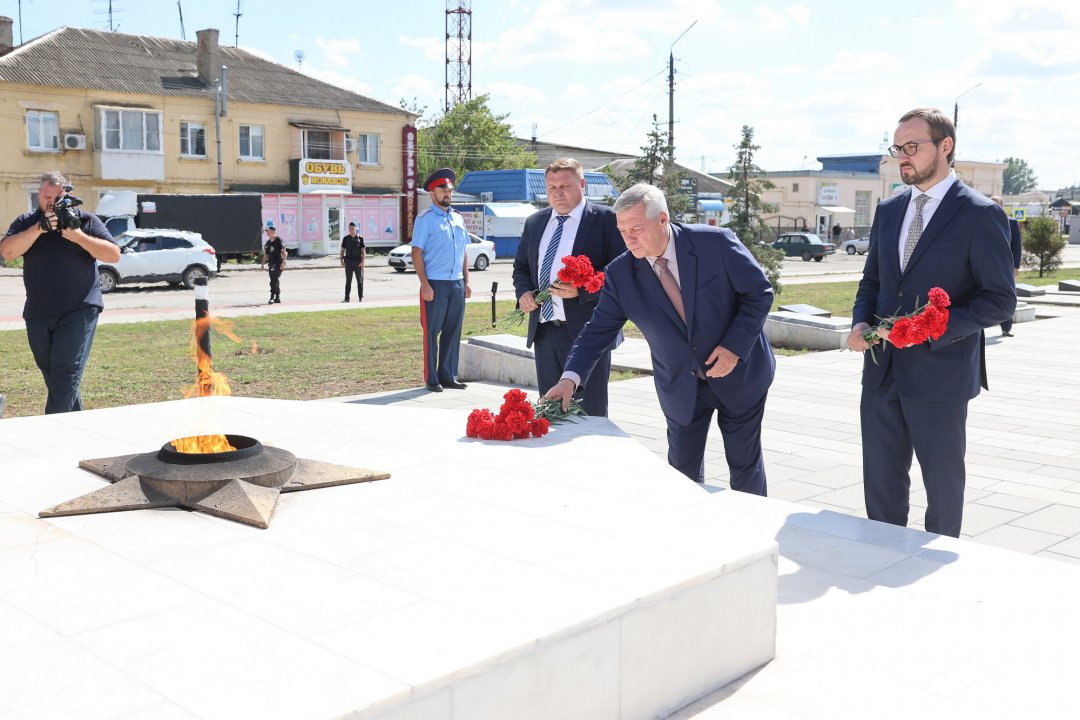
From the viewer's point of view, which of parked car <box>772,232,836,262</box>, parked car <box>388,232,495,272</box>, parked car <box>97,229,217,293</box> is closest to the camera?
parked car <box>97,229,217,293</box>

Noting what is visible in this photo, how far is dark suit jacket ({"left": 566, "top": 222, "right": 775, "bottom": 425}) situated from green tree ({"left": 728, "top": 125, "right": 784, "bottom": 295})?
17160 millimetres

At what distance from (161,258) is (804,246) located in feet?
109

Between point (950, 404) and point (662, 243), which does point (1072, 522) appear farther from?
point (662, 243)

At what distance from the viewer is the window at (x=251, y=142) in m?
42.8

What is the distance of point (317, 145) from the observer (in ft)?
147

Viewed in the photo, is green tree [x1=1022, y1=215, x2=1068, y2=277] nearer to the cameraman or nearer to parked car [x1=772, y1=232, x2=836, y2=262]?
parked car [x1=772, y1=232, x2=836, y2=262]

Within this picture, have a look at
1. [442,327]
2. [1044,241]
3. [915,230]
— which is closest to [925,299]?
[915,230]

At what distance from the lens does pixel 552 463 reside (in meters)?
4.47

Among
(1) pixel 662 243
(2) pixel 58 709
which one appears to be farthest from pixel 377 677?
(1) pixel 662 243

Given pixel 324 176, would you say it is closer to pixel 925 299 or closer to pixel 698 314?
pixel 698 314

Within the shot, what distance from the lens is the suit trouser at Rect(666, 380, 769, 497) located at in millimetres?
4848

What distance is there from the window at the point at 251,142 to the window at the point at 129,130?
3604mm

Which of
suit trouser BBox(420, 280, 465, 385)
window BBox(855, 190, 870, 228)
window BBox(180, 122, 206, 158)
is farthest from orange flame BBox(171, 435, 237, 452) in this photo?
window BBox(855, 190, 870, 228)

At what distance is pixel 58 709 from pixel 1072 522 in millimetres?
5137
